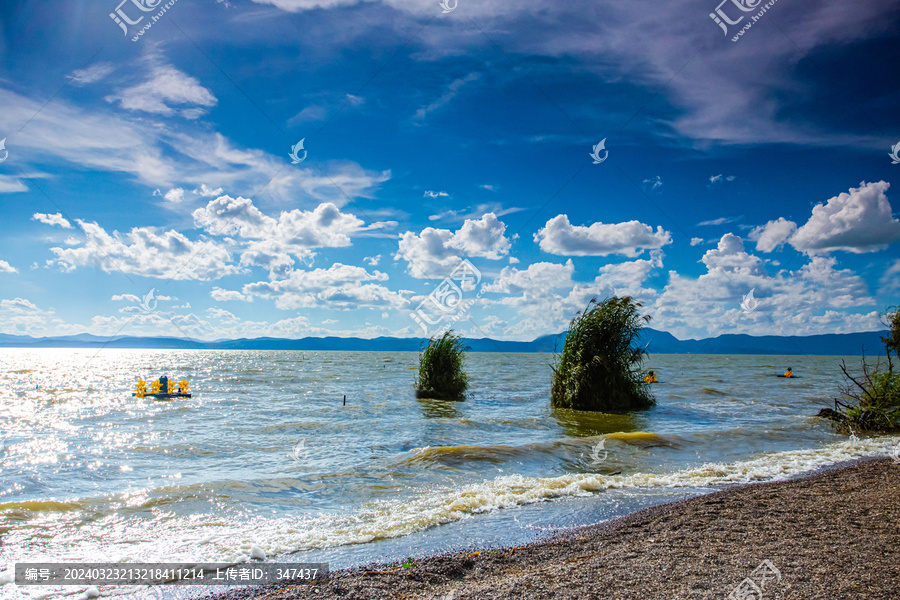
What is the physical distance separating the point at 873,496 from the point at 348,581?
7.80 meters

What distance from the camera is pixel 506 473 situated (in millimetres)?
10688

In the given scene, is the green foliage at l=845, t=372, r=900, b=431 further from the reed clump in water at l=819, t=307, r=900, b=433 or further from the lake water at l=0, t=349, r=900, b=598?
the lake water at l=0, t=349, r=900, b=598

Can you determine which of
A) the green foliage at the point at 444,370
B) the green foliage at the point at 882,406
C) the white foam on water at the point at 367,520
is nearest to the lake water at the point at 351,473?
the white foam on water at the point at 367,520

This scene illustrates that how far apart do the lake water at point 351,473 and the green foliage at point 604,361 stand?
1.06m

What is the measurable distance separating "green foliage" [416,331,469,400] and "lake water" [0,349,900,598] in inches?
143

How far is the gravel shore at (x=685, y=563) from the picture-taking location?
4.15 metres

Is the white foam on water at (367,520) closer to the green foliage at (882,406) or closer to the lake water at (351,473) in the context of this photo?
the lake water at (351,473)

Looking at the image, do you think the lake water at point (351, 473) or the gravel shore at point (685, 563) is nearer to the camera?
the gravel shore at point (685, 563)

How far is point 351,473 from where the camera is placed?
1090 centimetres

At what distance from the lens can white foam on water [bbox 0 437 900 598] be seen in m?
6.46

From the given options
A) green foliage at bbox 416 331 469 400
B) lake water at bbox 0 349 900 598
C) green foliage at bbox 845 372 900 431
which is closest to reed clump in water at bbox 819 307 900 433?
green foliage at bbox 845 372 900 431

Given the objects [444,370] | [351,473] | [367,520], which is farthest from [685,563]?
[444,370]

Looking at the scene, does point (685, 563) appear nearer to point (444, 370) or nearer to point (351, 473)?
point (351, 473)

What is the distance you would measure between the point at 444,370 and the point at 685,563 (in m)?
21.3
